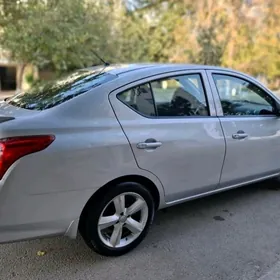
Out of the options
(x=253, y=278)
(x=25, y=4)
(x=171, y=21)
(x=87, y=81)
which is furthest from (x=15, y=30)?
(x=171, y=21)

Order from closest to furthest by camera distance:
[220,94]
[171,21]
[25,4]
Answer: [220,94], [25,4], [171,21]

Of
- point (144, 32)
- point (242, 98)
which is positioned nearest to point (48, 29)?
point (242, 98)

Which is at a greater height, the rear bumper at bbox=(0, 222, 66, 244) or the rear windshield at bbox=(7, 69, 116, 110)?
the rear windshield at bbox=(7, 69, 116, 110)

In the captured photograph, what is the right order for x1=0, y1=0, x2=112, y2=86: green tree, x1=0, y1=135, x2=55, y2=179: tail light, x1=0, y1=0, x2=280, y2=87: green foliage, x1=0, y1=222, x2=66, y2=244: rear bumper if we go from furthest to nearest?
x1=0, y1=0, x2=280, y2=87: green foliage, x1=0, y1=0, x2=112, y2=86: green tree, x1=0, y1=222, x2=66, y2=244: rear bumper, x1=0, y1=135, x2=55, y2=179: tail light

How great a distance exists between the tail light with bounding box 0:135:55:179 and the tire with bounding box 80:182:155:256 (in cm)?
63

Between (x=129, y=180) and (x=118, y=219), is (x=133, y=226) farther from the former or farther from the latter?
(x=129, y=180)

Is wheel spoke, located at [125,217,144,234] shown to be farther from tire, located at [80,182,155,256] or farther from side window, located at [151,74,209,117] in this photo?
side window, located at [151,74,209,117]

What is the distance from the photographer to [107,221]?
2539 mm

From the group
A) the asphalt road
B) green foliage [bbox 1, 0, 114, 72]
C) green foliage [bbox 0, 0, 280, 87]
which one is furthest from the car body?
green foliage [bbox 0, 0, 280, 87]

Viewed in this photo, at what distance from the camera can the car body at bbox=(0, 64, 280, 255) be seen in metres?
2.17

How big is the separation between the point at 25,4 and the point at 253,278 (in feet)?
31.1

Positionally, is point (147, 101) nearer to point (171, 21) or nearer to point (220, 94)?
point (220, 94)

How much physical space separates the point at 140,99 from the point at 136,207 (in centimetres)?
90

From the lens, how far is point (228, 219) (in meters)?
3.33
